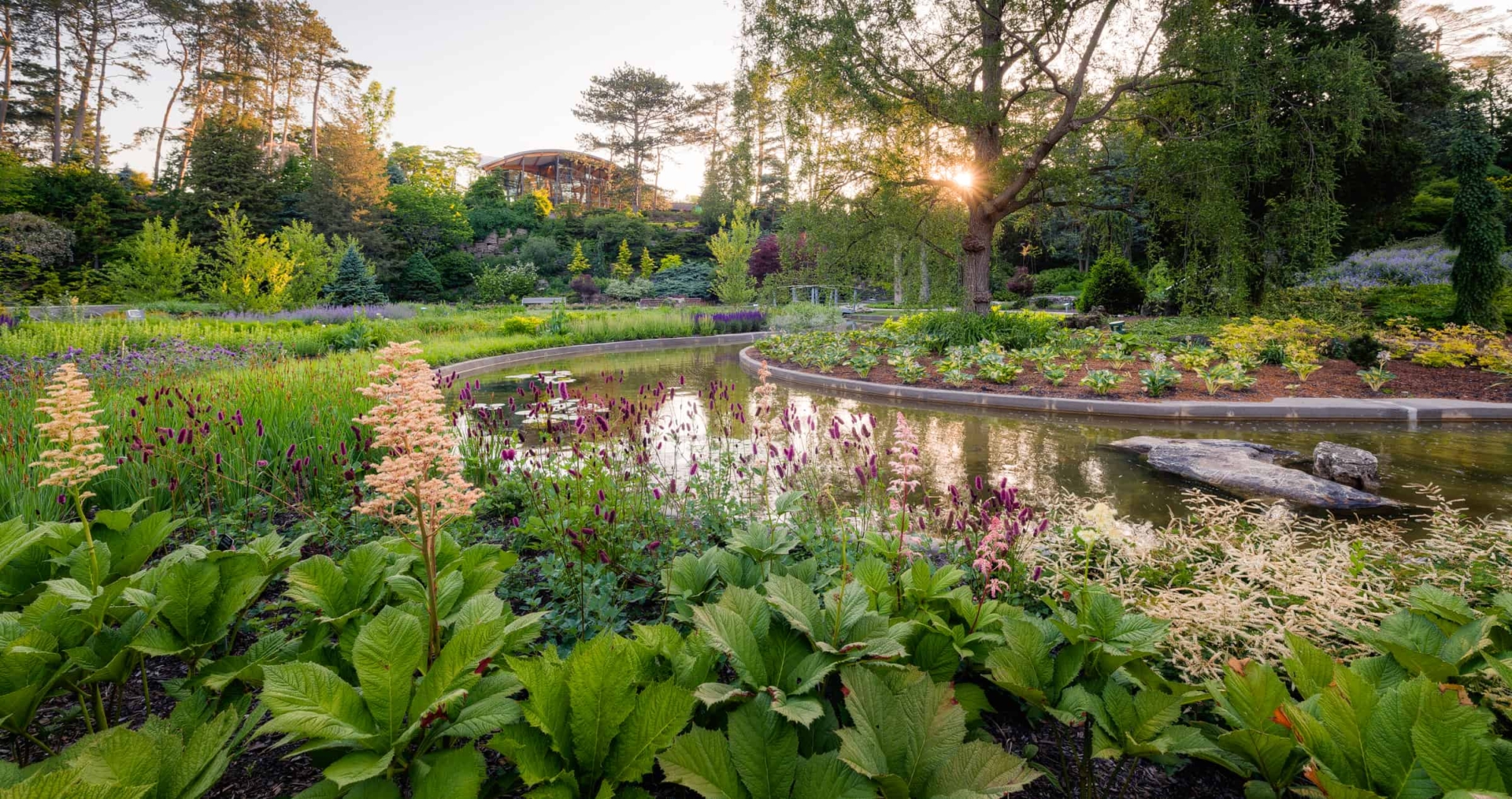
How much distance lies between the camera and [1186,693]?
1266 mm

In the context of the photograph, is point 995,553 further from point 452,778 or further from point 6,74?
point 6,74

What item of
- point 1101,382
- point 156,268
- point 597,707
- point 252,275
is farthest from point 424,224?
point 597,707

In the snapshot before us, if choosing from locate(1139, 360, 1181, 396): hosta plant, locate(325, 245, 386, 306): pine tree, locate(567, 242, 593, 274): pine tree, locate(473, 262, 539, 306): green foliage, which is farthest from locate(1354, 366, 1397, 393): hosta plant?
locate(567, 242, 593, 274): pine tree

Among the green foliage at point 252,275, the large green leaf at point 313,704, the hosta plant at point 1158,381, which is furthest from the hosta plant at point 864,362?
the green foliage at point 252,275

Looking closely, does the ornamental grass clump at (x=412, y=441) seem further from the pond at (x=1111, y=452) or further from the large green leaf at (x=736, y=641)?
the pond at (x=1111, y=452)

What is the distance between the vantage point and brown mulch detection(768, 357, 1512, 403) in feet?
27.0

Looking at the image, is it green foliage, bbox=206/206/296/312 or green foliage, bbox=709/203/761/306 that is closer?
green foliage, bbox=206/206/296/312

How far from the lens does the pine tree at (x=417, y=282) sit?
31.8 m

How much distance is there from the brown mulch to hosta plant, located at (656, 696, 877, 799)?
8370mm

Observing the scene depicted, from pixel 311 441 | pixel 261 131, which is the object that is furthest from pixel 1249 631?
pixel 261 131

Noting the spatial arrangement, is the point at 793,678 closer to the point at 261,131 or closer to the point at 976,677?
the point at 976,677

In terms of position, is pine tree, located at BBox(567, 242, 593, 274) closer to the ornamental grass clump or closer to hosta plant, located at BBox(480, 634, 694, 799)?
the ornamental grass clump

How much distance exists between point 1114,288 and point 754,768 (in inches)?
853

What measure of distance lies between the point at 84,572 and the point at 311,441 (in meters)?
2.50
